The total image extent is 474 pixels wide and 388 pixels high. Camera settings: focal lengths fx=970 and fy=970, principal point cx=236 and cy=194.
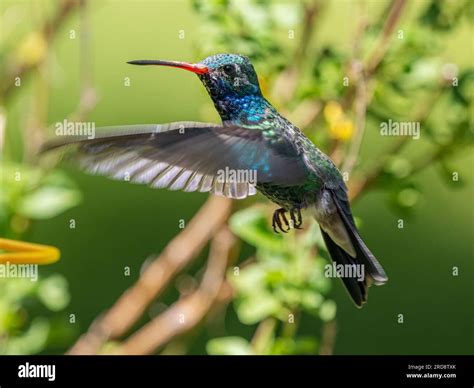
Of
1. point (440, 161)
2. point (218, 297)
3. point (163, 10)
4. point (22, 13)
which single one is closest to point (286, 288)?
point (218, 297)

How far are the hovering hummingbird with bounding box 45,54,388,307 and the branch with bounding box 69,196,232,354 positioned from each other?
61 centimetres

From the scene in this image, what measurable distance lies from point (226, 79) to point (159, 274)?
934 millimetres

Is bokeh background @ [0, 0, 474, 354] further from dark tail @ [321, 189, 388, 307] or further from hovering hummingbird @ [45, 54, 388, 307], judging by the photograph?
dark tail @ [321, 189, 388, 307]

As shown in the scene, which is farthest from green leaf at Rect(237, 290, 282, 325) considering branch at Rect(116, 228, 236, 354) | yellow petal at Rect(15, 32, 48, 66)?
yellow petal at Rect(15, 32, 48, 66)

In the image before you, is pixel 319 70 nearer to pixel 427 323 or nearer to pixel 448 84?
pixel 448 84

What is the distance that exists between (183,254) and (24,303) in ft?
1.40

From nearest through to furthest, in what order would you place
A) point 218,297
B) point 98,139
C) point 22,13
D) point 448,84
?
point 98,139, point 448,84, point 218,297, point 22,13

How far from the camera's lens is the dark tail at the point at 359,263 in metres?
1.79

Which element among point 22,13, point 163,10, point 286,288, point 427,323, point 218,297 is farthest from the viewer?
point 163,10

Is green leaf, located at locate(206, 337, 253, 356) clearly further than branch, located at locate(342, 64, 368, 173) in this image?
Yes

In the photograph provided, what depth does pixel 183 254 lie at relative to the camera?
2.49 metres

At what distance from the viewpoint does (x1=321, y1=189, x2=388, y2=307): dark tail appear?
5.88ft

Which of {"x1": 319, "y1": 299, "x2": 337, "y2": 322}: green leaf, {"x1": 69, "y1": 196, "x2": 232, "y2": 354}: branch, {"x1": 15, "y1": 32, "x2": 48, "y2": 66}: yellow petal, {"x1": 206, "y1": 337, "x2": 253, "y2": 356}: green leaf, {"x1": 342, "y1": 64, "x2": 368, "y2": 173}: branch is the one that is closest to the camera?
{"x1": 342, "y1": 64, "x2": 368, "y2": 173}: branch

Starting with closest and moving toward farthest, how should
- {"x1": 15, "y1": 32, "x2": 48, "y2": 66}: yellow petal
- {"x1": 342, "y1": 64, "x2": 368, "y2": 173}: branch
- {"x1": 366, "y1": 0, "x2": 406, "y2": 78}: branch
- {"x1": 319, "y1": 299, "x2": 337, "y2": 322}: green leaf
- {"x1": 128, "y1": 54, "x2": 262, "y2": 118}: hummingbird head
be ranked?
{"x1": 128, "y1": 54, "x2": 262, "y2": 118}: hummingbird head → {"x1": 342, "y1": 64, "x2": 368, "y2": 173}: branch → {"x1": 366, "y1": 0, "x2": 406, "y2": 78}: branch → {"x1": 319, "y1": 299, "x2": 337, "y2": 322}: green leaf → {"x1": 15, "y1": 32, "x2": 48, "y2": 66}: yellow petal
